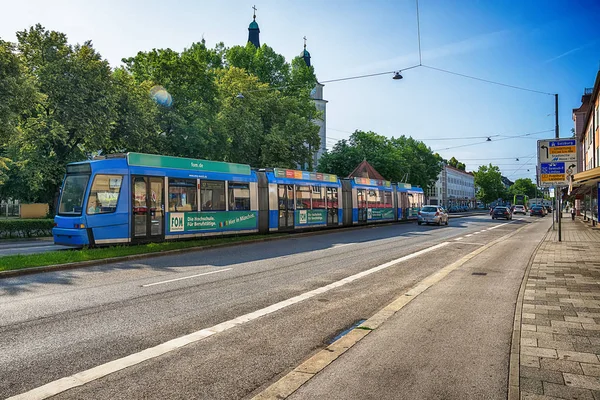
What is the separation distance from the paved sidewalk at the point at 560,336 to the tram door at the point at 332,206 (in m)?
16.2

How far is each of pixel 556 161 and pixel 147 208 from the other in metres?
Answer: 16.1

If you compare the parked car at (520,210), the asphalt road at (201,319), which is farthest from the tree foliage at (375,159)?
the asphalt road at (201,319)

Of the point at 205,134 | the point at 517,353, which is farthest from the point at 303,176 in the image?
the point at 517,353

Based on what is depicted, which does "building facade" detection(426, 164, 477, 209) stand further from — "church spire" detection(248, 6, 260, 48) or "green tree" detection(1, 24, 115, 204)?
"green tree" detection(1, 24, 115, 204)

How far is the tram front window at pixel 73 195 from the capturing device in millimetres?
13852

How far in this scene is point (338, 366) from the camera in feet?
14.0

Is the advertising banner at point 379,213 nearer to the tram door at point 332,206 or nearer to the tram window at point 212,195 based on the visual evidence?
the tram door at point 332,206

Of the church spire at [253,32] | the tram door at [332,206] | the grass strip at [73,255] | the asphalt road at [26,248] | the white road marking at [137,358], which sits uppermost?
the church spire at [253,32]

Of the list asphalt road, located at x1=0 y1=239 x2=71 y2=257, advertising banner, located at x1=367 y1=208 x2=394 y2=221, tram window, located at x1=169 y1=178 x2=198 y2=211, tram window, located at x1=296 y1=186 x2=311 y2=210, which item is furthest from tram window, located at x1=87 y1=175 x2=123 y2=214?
advertising banner, located at x1=367 y1=208 x2=394 y2=221

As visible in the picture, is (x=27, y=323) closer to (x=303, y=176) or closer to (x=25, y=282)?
(x=25, y=282)

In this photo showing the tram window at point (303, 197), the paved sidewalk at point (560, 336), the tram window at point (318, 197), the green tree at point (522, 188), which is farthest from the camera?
the green tree at point (522, 188)

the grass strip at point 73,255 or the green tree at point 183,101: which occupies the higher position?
the green tree at point 183,101

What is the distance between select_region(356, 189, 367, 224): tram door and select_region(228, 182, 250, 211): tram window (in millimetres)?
11238

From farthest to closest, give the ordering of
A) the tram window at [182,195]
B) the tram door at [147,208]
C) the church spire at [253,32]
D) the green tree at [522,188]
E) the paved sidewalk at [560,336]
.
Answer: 1. the green tree at [522,188]
2. the church spire at [253,32]
3. the tram window at [182,195]
4. the tram door at [147,208]
5. the paved sidewalk at [560,336]
